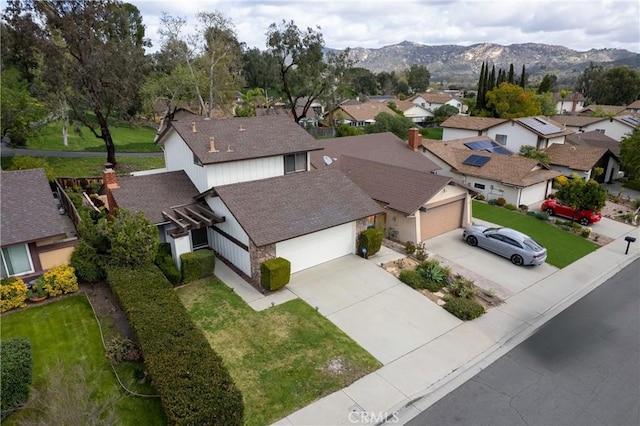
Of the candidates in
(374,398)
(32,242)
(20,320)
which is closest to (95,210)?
(32,242)

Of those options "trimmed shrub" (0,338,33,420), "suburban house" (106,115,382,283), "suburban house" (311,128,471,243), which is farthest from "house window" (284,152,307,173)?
"trimmed shrub" (0,338,33,420)

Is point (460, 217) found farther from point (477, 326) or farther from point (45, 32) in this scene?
point (45, 32)

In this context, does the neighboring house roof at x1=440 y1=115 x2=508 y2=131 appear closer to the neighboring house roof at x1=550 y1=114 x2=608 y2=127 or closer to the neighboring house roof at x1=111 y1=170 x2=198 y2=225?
the neighboring house roof at x1=550 y1=114 x2=608 y2=127

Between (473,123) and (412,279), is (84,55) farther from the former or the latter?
(473,123)

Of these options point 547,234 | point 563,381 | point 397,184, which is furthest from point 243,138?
point 547,234

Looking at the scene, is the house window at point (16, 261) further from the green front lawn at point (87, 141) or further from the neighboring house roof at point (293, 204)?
the green front lawn at point (87, 141)

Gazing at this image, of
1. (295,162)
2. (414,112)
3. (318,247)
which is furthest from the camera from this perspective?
(414,112)
